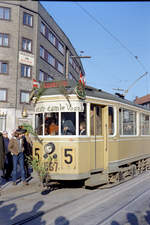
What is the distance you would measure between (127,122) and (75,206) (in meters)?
4.68

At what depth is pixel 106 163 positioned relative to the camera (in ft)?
29.0

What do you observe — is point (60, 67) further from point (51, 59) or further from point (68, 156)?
point (68, 156)

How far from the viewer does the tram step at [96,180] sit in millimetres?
8094

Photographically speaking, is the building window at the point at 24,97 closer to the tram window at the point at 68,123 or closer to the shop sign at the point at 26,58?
the shop sign at the point at 26,58

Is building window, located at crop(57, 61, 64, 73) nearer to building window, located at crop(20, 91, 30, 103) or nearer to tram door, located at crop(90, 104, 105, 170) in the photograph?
building window, located at crop(20, 91, 30, 103)

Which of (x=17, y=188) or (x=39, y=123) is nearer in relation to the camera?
(x=39, y=123)

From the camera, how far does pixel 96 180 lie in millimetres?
8383

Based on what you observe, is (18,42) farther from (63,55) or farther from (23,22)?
(63,55)

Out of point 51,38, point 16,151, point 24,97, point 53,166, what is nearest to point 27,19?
point 51,38

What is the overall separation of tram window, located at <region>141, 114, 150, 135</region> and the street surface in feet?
12.6

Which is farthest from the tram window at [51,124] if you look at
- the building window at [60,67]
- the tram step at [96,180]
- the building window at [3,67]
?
the building window at [60,67]

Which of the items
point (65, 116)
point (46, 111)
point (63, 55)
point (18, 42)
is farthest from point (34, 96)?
point (63, 55)

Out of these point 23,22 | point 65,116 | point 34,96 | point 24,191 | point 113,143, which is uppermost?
point 23,22

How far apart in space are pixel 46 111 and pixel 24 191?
245 cm
